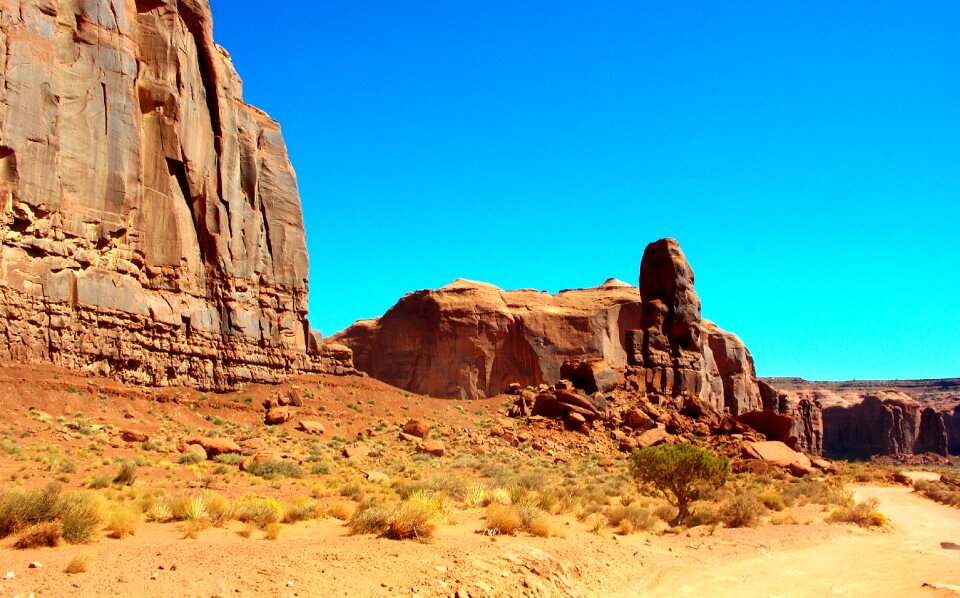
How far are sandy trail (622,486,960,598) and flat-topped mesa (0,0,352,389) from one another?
25720 millimetres

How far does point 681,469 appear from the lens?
59.7ft

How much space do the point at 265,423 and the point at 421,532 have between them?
2285cm

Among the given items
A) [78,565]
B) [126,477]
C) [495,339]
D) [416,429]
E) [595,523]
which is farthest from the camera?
[495,339]

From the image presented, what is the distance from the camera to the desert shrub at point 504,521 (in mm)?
12812

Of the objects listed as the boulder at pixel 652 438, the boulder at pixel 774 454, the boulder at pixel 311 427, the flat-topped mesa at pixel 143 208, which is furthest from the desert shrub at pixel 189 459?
the boulder at pixel 774 454

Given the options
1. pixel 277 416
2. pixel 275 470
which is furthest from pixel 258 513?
pixel 277 416

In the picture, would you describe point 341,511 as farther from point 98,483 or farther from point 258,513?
point 98,483

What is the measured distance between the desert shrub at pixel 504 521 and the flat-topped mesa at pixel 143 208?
22.3m

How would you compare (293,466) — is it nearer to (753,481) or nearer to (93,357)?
(93,357)

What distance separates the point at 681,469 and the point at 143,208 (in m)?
26.9

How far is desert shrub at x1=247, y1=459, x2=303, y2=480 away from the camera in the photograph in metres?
20.6

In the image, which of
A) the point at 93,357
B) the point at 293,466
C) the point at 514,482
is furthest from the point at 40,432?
the point at 514,482

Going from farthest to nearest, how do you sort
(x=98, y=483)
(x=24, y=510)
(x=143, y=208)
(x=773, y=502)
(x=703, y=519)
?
(x=143, y=208) → (x=773, y=502) → (x=703, y=519) → (x=98, y=483) → (x=24, y=510)

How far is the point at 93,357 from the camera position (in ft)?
96.8
